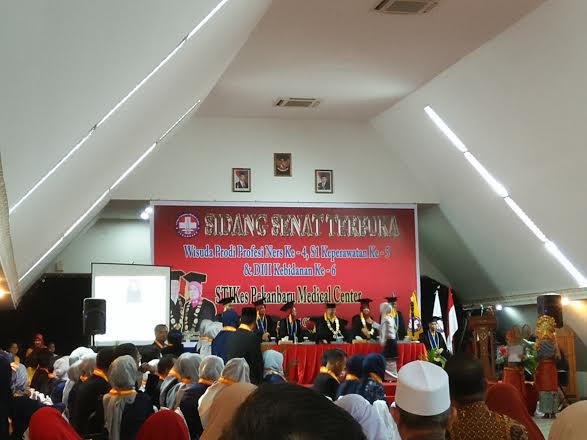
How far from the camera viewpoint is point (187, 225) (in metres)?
17.0

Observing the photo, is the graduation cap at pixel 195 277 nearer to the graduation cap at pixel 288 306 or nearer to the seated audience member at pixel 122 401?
the graduation cap at pixel 288 306

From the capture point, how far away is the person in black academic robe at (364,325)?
15675 millimetres

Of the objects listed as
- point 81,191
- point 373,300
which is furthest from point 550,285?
point 81,191

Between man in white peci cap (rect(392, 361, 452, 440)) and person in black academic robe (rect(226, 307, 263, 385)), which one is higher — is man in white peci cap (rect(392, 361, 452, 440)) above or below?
above

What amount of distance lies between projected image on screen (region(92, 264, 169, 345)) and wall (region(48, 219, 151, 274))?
4984mm

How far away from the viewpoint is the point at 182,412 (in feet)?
20.8

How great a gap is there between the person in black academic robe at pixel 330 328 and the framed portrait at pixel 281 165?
116 inches

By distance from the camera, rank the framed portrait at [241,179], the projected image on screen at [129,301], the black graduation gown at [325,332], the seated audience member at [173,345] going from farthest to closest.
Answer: the framed portrait at [241,179]
the black graduation gown at [325,332]
the projected image on screen at [129,301]
the seated audience member at [173,345]

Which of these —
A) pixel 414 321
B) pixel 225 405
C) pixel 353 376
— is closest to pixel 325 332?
pixel 414 321

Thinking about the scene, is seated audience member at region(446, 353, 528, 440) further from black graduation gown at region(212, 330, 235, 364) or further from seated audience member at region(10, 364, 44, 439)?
black graduation gown at region(212, 330, 235, 364)

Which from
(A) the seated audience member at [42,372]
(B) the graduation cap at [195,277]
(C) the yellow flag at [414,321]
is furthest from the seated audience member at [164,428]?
(B) the graduation cap at [195,277]

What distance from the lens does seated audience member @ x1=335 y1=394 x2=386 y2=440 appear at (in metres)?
4.85

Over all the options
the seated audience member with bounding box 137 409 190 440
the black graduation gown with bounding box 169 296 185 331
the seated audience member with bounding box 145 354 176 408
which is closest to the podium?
the black graduation gown with bounding box 169 296 185 331

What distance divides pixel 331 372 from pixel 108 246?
12.6 m
